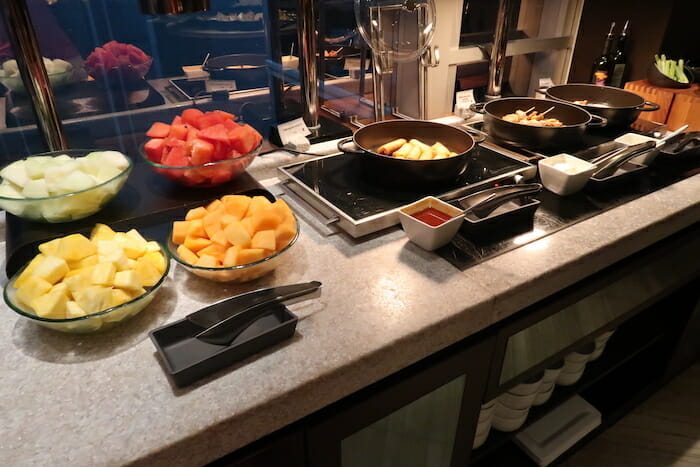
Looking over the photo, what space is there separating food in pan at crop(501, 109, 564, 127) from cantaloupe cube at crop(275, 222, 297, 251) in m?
0.75

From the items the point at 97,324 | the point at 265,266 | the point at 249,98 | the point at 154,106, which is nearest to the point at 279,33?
the point at 249,98

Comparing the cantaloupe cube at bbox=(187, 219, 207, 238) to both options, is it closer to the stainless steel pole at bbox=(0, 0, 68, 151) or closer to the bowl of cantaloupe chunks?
the bowl of cantaloupe chunks

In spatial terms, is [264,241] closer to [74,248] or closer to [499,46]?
[74,248]

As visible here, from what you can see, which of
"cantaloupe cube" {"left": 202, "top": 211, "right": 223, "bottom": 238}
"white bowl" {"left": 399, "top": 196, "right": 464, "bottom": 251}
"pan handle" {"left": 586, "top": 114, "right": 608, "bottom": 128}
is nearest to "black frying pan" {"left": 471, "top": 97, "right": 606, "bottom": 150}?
"pan handle" {"left": 586, "top": 114, "right": 608, "bottom": 128}

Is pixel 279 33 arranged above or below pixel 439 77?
above

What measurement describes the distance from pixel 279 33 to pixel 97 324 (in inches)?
52.5

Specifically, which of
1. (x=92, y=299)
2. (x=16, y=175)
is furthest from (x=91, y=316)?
(x=16, y=175)

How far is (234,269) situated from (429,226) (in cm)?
35

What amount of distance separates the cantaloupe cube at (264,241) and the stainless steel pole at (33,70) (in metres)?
0.59

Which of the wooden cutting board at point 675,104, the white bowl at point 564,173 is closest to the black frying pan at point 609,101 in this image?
the white bowl at point 564,173

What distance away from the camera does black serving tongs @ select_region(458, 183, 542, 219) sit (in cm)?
98

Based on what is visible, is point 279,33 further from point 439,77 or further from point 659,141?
point 659,141

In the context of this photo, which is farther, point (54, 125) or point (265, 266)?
point (54, 125)

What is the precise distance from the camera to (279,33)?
1727 mm
